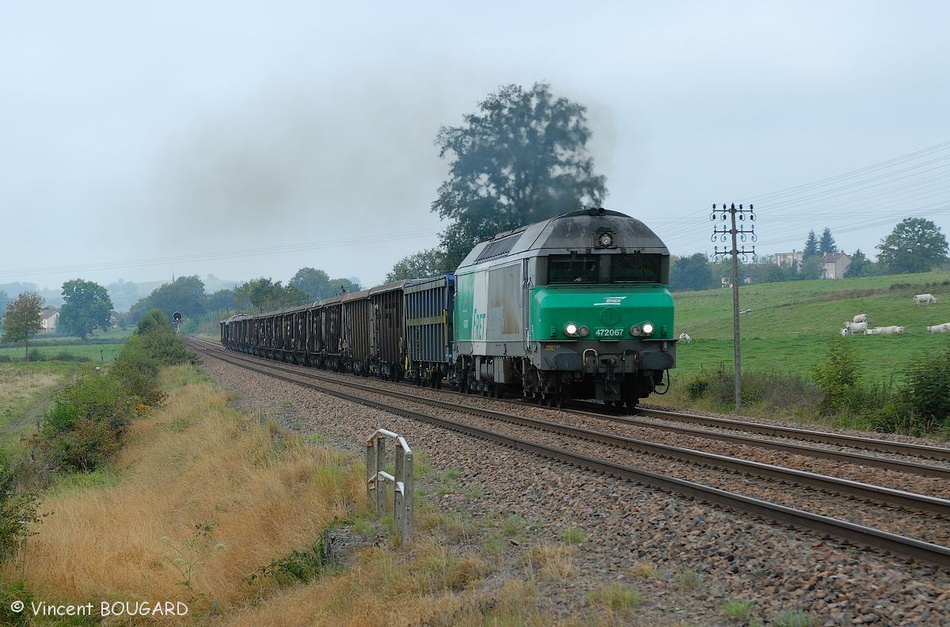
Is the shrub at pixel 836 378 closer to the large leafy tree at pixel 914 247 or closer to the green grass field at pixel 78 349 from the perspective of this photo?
the green grass field at pixel 78 349

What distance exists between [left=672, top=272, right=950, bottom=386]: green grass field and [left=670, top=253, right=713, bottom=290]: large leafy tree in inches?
2457

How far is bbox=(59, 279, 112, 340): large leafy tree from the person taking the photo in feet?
555

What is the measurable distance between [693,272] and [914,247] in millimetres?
35540

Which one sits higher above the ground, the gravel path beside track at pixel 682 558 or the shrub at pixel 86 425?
the gravel path beside track at pixel 682 558

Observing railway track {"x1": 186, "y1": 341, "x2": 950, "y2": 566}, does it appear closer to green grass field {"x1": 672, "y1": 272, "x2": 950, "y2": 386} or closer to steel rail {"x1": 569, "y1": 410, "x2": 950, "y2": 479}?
steel rail {"x1": 569, "y1": 410, "x2": 950, "y2": 479}

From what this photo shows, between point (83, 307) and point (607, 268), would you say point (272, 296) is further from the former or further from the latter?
point (607, 268)

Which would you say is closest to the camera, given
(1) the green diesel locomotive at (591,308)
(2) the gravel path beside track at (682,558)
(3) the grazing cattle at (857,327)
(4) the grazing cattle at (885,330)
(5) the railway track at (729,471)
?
(2) the gravel path beside track at (682,558)

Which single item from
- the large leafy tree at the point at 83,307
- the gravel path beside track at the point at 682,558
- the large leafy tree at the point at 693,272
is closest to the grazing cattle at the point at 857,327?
the gravel path beside track at the point at 682,558

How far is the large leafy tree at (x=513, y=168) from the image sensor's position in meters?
53.0

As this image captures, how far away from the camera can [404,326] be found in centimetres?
3133

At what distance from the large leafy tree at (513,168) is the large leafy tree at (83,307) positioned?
133 metres

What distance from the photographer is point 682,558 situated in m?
7.18

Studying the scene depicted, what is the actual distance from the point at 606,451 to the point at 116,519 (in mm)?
8239

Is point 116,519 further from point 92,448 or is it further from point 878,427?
point 878,427
